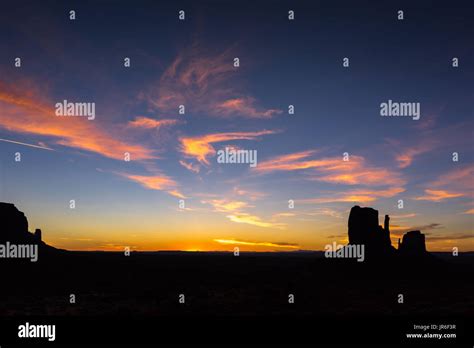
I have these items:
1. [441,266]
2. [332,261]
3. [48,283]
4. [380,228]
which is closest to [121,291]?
[48,283]

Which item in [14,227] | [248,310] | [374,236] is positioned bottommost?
[248,310]

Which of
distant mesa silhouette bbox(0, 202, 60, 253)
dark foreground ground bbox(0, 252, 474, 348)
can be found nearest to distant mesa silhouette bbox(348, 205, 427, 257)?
dark foreground ground bbox(0, 252, 474, 348)

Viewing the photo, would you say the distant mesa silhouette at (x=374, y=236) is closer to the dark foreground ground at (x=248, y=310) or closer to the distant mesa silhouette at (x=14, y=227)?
the dark foreground ground at (x=248, y=310)

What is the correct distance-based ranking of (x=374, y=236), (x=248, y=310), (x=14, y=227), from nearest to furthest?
(x=248, y=310), (x=374, y=236), (x=14, y=227)

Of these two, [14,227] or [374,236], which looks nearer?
[374,236]

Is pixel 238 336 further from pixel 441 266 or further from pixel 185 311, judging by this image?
pixel 441 266

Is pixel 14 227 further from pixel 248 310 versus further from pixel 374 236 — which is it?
pixel 374 236

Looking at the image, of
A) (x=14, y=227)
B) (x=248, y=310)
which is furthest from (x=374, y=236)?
(x=14, y=227)
